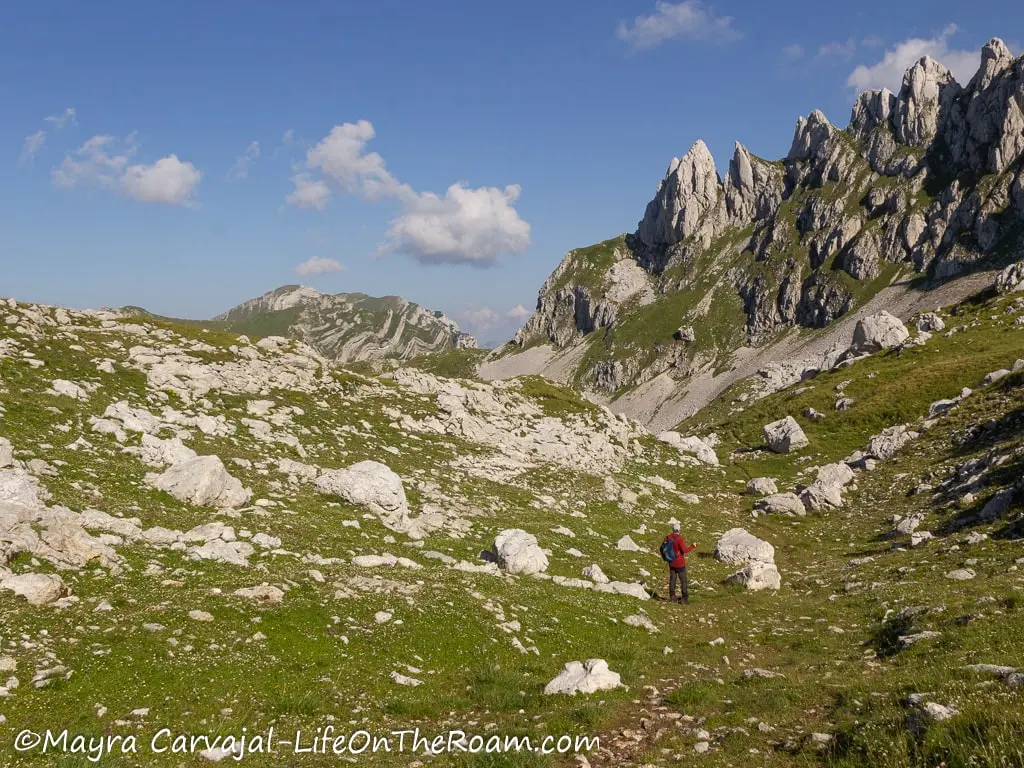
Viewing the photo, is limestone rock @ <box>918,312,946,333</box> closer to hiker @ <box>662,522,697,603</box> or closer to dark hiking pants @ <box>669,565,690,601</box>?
dark hiking pants @ <box>669,565,690,601</box>

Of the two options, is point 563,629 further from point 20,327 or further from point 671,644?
point 20,327

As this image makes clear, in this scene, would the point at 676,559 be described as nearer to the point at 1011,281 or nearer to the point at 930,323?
the point at 930,323

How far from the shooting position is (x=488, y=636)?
58.3ft

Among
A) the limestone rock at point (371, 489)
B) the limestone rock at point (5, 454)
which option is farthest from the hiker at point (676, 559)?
the limestone rock at point (5, 454)

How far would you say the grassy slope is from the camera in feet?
37.5

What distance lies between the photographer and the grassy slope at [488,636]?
11.4 m

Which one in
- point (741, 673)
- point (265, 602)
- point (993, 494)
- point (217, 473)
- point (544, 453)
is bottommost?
point (741, 673)

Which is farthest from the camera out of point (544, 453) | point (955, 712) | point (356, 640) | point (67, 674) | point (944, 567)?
point (544, 453)

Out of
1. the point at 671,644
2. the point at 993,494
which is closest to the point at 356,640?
the point at 671,644

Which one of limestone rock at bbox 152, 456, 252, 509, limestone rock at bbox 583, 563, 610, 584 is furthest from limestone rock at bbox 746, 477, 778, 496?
limestone rock at bbox 152, 456, 252, 509

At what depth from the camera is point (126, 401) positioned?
1268 inches

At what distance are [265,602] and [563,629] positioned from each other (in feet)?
31.9

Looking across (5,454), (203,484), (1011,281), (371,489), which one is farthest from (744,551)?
(1011,281)

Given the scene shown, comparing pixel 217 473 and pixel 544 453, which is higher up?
pixel 544 453
